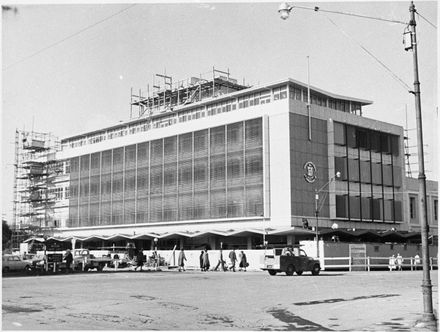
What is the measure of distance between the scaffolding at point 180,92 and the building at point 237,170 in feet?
0.59

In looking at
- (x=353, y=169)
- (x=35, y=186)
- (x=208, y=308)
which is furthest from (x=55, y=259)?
(x=35, y=186)

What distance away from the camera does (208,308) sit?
18.0 m

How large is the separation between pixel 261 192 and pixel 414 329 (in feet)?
162

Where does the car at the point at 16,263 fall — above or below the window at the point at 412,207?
below

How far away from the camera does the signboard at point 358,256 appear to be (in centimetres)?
4869

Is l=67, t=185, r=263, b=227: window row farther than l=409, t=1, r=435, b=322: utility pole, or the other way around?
l=67, t=185, r=263, b=227: window row

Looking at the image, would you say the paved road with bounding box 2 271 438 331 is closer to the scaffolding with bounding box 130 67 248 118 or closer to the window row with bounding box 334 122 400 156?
the window row with bounding box 334 122 400 156

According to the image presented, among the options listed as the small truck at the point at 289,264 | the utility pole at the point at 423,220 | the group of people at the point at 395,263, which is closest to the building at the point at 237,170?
the group of people at the point at 395,263

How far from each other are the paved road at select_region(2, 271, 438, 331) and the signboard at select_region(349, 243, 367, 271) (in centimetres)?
2311

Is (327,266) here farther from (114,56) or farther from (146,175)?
(146,175)

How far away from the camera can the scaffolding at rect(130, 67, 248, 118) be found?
77562 mm

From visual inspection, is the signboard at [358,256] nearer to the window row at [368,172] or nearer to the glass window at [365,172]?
the window row at [368,172]

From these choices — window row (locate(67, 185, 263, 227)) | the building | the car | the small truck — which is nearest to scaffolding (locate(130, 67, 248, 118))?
the building

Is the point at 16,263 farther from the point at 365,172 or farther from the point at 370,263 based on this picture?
the point at 365,172
